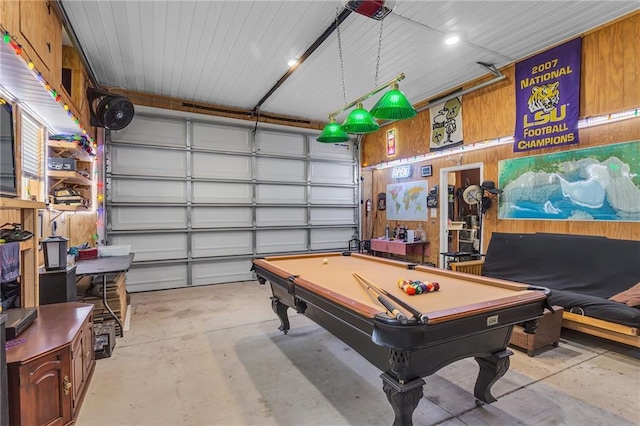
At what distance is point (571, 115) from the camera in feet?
13.1

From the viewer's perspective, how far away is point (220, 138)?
6504 millimetres

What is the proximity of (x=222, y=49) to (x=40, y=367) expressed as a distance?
3905mm

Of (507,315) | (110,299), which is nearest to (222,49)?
(110,299)

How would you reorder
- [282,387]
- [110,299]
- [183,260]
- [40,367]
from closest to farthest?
[40,367] < [282,387] < [110,299] < [183,260]

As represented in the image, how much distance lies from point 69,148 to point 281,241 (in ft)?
14.0

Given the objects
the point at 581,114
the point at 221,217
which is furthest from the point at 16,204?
the point at 581,114

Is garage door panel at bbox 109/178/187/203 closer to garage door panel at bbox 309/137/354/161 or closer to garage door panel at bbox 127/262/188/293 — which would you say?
garage door panel at bbox 127/262/188/293

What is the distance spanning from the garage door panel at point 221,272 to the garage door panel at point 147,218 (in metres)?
0.92

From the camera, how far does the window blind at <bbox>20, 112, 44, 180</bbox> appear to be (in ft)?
9.48

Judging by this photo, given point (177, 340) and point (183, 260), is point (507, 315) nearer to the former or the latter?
point (177, 340)

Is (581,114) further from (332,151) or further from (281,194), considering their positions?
(281,194)

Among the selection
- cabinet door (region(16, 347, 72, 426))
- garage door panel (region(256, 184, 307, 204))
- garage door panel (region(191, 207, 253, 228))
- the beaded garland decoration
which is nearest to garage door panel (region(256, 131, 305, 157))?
garage door panel (region(256, 184, 307, 204))

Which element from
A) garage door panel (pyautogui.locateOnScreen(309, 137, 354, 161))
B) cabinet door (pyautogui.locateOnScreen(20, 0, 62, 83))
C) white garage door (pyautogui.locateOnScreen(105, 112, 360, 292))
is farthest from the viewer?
garage door panel (pyautogui.locateOnScreen(309, 137, 354, 161))

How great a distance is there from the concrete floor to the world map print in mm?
3309
